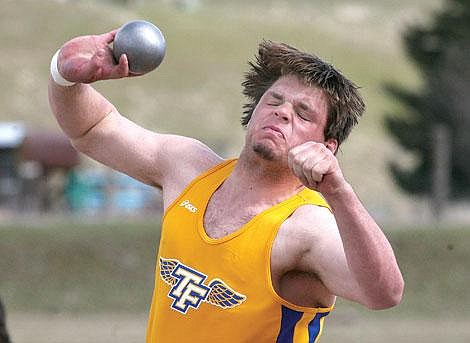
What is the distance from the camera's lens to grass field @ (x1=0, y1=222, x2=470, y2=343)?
18.1 metres

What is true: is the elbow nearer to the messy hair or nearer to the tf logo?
the tf logo

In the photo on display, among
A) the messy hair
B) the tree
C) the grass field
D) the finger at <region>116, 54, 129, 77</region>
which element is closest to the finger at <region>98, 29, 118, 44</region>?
the finger at <region>116, 54, 129, 77</region>

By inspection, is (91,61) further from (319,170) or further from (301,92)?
(319,170)

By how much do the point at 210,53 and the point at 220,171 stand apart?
65023 mm

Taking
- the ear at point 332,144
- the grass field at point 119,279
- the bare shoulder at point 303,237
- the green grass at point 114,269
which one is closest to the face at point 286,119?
the ear at point 332,144

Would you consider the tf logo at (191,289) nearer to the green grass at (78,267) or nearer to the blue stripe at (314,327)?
the blue stripe at (314,327)

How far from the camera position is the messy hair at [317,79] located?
5062 millimetres

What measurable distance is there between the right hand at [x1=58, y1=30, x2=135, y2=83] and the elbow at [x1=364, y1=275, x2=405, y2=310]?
1.22 metres

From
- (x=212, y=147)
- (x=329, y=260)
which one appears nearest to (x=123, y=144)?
(x=329, y=260)

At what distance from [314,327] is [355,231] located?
750 mm

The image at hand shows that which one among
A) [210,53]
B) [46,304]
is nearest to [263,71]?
[46,304]

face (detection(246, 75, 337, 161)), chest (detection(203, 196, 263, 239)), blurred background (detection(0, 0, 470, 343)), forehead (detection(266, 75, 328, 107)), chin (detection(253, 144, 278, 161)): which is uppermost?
forehead (detection(266, 75, 328, 107))

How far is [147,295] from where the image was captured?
1897cm

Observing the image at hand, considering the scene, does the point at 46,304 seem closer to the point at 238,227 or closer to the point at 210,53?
the point at 238,227
